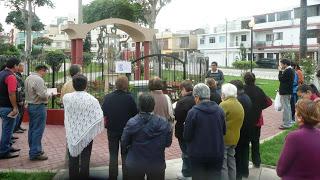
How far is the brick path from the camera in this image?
7215 millimetres

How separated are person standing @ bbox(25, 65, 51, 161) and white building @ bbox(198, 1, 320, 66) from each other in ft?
148

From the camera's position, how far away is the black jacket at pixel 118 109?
5.79 m

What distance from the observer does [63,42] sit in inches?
3807

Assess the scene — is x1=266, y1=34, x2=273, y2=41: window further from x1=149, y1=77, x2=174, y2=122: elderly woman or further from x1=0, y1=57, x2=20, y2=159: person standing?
x1=149, y1=77, x2=174, y2=122: elderly woman

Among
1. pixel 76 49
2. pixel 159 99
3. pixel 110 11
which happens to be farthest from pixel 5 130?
pixel 110 11

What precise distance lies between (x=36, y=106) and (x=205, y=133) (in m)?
3.48

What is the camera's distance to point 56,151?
8.31 meters

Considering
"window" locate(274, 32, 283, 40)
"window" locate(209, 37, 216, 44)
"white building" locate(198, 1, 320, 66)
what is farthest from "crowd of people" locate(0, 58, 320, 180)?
"window" locate(209, 37, 216, 44)

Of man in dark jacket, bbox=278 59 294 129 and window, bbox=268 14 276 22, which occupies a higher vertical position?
window, bbox=268 14 276 22

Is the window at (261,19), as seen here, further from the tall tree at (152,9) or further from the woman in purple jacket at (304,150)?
the woman in purple jacket at (304,150)

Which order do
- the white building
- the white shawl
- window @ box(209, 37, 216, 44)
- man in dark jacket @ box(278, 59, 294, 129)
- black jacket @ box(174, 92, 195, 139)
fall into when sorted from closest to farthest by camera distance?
the white shawl → black jacket @ box(174, 92, 195, 139) → man in dark jacket @ box(278, 59, 294, 129) → the white building → window @ box(209, 37, 216, 44)

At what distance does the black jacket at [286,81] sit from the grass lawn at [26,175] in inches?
244

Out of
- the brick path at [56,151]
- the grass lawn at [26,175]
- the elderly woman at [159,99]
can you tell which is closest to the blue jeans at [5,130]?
the brick path at [56,151]

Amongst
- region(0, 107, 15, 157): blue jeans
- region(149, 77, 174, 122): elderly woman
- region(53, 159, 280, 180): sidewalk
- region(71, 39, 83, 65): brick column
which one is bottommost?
region(53, 159, 280, 180): sidewalk
